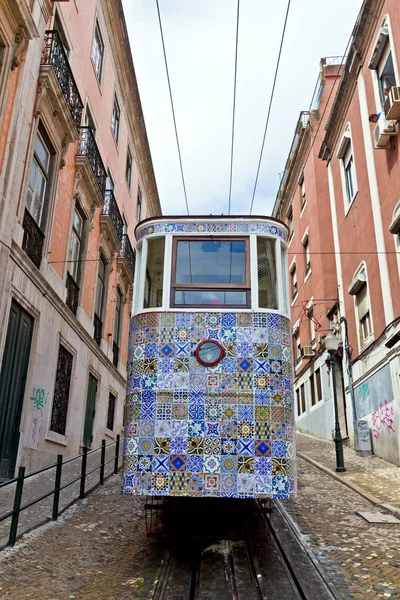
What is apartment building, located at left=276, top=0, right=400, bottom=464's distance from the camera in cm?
1320

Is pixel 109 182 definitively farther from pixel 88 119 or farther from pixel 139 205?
pixel 139 205

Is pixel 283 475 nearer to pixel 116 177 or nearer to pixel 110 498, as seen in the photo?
pixel 110 498

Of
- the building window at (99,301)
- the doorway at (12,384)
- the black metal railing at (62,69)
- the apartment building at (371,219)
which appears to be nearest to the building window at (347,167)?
the apartment building at (371,219)

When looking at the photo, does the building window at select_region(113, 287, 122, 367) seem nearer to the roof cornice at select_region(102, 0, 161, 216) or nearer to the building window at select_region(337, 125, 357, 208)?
the roof cornice at select_region(102, 0, 161, 216)

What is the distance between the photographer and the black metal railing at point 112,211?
17895 millimetres

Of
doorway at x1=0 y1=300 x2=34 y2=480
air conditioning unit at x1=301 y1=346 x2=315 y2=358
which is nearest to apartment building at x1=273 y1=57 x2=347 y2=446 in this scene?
air conditioning unit at x1=301 y1=346 x2=315 y2=358

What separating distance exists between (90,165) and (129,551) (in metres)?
11.7

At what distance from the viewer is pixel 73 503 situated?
26.9ft

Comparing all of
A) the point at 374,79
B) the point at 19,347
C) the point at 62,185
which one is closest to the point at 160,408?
the point at 19,347

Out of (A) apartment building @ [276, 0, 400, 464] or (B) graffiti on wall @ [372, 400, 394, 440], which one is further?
(A) apartment building @ [276, 0, 400, 464]

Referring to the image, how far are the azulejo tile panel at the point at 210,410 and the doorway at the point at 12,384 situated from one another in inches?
183

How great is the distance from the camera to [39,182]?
11828mm

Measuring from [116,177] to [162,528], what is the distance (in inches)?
620

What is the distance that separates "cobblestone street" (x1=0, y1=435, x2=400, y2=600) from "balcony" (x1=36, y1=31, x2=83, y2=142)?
8835 millimetres
